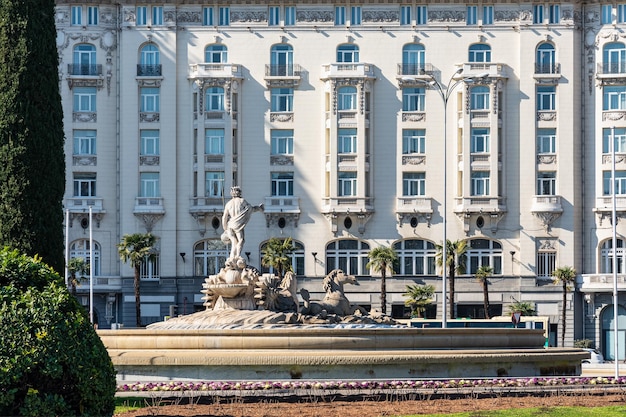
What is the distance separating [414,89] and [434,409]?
63.6 meters

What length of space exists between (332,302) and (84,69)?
1848 inches

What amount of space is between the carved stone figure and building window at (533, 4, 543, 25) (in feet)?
147

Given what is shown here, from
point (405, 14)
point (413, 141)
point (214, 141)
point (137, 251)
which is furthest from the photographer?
point (405, 14)

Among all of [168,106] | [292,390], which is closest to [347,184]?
[168,106]

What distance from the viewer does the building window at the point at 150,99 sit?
93562mm

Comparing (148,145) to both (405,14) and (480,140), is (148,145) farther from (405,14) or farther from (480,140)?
(480,140)

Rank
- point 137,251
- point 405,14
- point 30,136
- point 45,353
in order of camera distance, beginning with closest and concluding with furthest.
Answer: point 45,353, point 30,136, point 137,251, point 405,14

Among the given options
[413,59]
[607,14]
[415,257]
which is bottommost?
[415,257]

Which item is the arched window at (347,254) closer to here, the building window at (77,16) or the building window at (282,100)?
the building window at (282,100)

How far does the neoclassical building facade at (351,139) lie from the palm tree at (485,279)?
107cm

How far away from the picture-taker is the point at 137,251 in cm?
9050

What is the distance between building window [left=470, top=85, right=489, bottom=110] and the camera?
92.9 metres

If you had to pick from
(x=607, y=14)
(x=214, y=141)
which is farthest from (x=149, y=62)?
(x=607, y=14)

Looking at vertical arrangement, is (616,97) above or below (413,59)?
below
